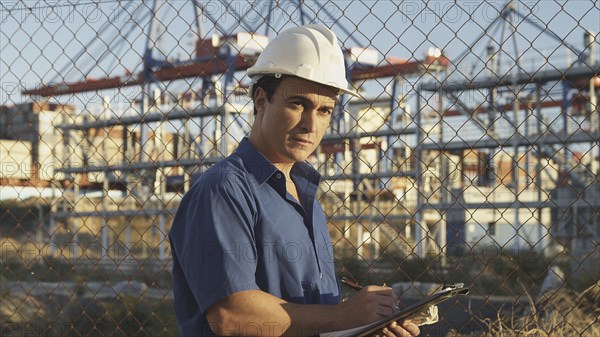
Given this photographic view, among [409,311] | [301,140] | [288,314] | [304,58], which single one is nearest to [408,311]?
[409,311]

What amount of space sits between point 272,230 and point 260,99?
0.35 metres

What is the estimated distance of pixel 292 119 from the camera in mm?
1948

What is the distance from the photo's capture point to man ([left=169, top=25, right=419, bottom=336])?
1.74m

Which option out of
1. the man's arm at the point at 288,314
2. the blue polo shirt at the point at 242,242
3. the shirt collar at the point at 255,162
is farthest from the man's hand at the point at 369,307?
the shirt collar at the point at 255,162

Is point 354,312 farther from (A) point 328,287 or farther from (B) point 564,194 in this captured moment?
(B) point 564,194

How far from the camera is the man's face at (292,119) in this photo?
76.5 inches

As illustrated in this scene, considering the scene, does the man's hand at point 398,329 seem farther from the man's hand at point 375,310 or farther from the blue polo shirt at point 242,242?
the blue polo shirt at point 242,242

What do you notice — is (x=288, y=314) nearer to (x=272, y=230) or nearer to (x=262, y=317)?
(x=262, y=317)

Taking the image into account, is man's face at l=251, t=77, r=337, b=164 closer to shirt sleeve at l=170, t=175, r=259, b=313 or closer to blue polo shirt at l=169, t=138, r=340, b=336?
blue polo shirt at l=169, t=138, r=340, b=336

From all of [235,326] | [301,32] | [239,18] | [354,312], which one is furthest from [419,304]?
[239,18]

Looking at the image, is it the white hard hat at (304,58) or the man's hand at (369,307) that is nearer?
the man's hand at (369,307)

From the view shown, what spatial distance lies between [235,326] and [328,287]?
0.37 metres

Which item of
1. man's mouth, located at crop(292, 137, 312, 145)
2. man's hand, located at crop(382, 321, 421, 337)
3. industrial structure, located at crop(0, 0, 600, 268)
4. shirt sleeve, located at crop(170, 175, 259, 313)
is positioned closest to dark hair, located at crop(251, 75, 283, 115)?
man's mouth, located at crop(292, 137, 312, 145)

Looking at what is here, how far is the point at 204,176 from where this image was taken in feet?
5.97
